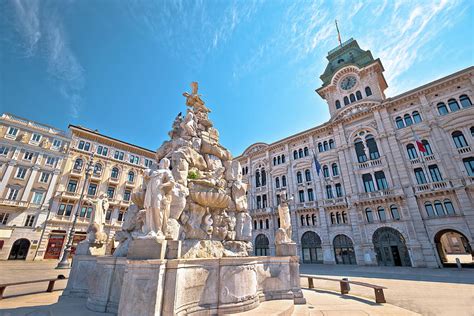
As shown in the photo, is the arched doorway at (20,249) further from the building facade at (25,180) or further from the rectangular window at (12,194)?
Answer: the rectangular window at (12,194)

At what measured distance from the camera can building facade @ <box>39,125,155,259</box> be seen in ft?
86.5

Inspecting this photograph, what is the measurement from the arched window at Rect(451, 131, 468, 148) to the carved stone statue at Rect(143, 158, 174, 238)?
29006mm

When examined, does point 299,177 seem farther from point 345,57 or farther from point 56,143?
point 56,143

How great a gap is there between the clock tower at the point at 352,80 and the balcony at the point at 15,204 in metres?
41.2

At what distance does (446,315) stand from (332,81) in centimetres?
3221

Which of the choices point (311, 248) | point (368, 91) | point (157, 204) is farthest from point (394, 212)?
point (157, 204)

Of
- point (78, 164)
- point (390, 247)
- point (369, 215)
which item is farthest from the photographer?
point (78, 164)

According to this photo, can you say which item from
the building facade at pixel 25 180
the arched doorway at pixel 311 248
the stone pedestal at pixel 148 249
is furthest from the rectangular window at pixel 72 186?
the arched doorway at pixel 311 248

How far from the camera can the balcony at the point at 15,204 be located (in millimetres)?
23281

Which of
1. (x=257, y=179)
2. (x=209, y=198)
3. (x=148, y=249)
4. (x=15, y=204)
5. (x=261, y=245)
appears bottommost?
(x=261, y=245)

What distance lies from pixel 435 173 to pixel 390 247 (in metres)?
9.03

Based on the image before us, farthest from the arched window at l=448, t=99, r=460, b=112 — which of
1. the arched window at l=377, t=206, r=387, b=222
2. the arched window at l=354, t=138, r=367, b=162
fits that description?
the arched window at l=377, t=206, r=387, b=222

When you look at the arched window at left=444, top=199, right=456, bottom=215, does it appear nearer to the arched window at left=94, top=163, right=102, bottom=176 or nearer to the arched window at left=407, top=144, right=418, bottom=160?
the arched window at left=407, top=144, right=418, bottom=160

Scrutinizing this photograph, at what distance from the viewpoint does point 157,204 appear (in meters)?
5.08
